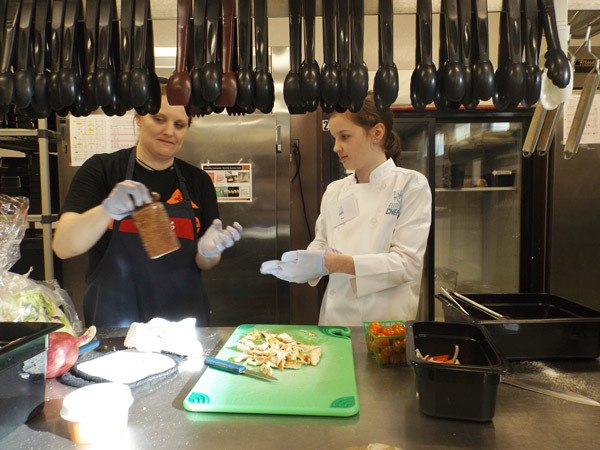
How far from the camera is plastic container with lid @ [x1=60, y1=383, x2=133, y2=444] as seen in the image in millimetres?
755

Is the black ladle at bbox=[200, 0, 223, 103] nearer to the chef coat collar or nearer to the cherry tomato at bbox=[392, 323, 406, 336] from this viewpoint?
the cherry tomato at bbox=[392, 323, 406, 336]

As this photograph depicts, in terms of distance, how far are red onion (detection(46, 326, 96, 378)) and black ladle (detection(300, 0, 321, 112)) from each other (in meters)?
0.78

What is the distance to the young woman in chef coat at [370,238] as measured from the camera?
1.59 meters

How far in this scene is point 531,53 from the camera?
0.84 meters

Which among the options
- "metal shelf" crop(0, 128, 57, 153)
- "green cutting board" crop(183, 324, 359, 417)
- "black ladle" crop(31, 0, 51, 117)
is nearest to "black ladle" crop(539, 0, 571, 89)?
"green cutting board" crop(183, 324, 359, 417)

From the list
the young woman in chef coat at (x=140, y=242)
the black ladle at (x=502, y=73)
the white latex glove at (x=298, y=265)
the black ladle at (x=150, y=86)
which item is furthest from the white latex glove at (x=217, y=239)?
the black ladle at (x=502, y=73)

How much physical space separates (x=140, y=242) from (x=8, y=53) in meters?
0.95

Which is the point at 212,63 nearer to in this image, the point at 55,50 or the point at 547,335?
the point at 55,50

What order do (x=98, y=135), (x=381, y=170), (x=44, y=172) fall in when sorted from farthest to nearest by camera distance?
1. (x=98, y=135)
2. (x=44, y=172)
3. (x=381, y=170)

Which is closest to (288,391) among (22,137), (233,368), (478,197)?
(233,368)

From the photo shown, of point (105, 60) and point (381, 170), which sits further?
point (381, 170)

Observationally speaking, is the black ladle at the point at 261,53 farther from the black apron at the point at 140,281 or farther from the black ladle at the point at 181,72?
the black apron at the point at 140,281

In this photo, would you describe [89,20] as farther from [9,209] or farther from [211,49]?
[9,209]

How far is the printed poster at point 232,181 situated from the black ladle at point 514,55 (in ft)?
6.48
